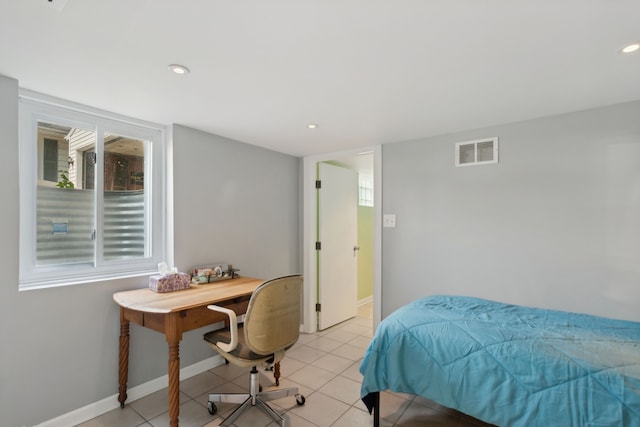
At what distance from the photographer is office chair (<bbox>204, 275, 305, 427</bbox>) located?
195 centimetres

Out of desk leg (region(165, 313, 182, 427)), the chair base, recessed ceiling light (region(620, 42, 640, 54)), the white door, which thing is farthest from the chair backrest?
recessed ceiling light (region(620, 42, 640, 54))

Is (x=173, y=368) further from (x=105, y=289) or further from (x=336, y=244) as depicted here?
(x=336, y=244)

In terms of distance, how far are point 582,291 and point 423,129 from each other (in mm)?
1764

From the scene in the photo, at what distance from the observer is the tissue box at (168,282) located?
2307 millimetres

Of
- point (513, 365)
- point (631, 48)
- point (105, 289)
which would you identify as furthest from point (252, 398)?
point (631, 48)

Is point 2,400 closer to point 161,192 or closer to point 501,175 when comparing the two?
point 161,192

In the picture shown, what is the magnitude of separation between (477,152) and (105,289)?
3.23 meters

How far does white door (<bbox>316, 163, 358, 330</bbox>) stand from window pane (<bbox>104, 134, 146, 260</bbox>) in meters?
1.99

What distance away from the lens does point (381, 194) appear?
3303mm

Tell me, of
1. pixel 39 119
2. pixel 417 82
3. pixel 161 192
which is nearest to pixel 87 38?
pixel 39 119

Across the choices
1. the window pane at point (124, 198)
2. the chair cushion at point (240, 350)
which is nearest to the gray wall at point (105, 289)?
the window pane at point (124, 198)

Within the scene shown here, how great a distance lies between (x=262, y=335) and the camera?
1.96 m

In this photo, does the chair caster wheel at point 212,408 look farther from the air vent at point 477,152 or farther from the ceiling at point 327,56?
the air vent at point 477,152

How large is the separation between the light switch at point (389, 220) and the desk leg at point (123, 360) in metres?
2.45
